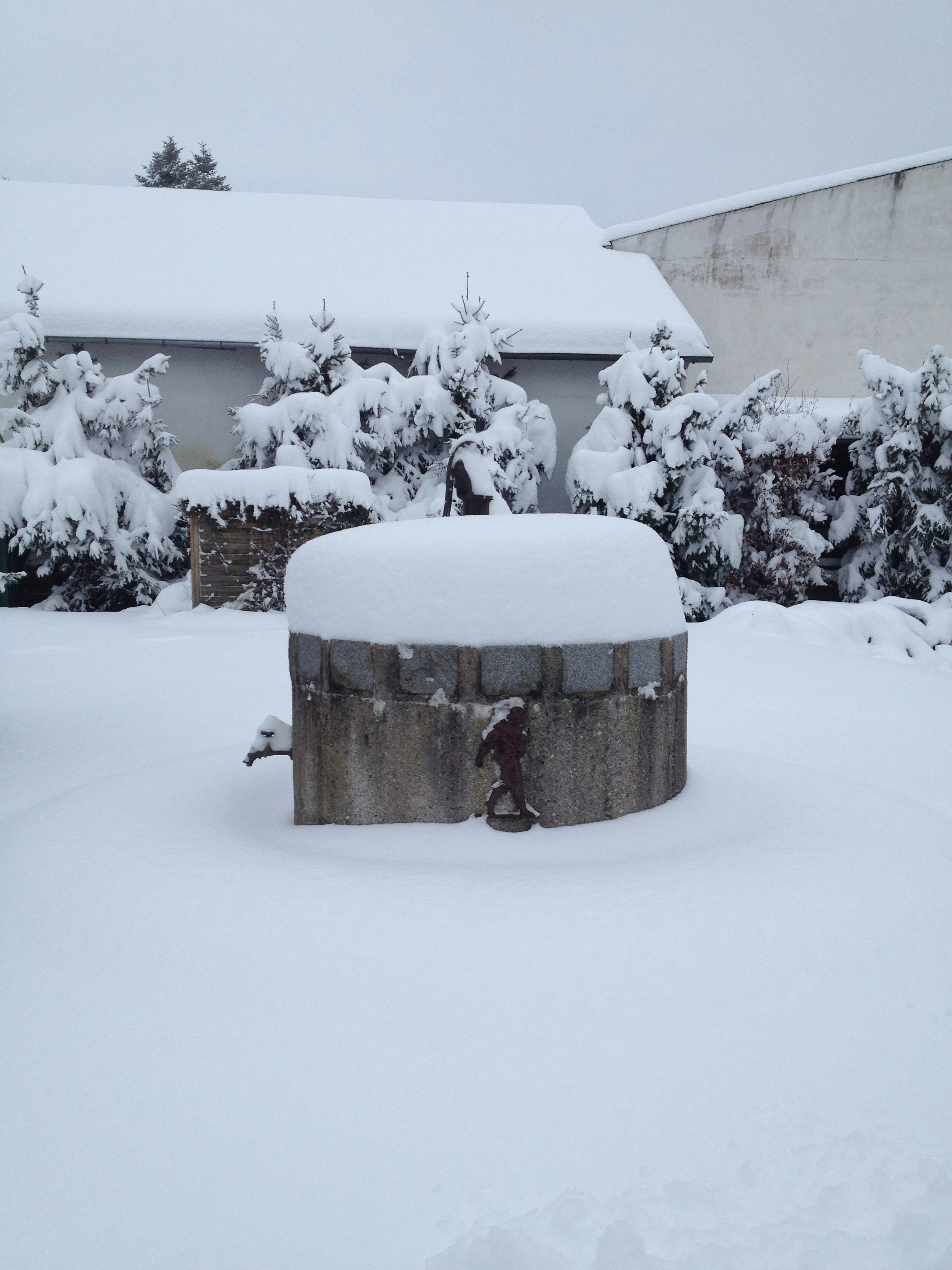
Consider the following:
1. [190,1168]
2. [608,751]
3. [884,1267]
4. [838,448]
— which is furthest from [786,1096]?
[838,448]

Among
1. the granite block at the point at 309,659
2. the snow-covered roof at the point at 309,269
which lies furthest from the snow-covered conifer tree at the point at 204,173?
the granite block at the point at 309,659

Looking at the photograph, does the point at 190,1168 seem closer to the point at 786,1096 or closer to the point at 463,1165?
the point at 463,1165

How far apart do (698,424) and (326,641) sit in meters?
9.10

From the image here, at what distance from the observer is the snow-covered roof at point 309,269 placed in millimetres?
13508

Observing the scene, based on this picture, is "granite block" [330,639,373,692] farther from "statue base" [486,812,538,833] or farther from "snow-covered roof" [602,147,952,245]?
"snow-covered roof" [602,147,952,245]

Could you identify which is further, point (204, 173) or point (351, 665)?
point (204, 173)

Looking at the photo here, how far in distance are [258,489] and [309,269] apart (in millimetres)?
5253

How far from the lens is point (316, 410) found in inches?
483

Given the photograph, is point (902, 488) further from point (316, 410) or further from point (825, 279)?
point (316, 410)

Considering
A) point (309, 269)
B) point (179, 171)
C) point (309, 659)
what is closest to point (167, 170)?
point (179, 171)

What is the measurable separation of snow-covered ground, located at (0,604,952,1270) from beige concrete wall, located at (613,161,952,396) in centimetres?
1369

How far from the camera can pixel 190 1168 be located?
6.45 ft

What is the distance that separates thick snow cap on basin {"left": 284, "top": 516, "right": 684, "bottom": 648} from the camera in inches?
130

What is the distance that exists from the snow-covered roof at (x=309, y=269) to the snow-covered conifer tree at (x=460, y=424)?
2.39 feet
